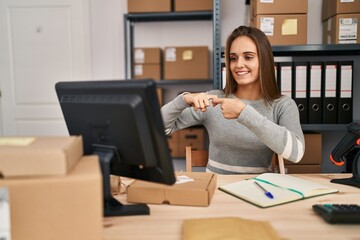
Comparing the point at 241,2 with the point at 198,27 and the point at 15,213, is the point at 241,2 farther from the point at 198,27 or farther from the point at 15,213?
the point at 15,213

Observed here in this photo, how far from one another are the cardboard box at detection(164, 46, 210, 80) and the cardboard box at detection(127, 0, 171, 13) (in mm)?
302

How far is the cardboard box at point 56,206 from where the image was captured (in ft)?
2.01

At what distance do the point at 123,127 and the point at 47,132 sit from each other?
2584 mm

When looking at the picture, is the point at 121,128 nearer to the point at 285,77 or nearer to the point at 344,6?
the point at 285,77

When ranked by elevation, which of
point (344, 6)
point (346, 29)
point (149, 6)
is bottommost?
point (346, 29)

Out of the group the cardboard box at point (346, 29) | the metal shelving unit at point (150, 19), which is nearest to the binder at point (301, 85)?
the cardboard box at point (346, 29)

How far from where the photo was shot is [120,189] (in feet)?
3.60

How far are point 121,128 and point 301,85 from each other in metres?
1.61

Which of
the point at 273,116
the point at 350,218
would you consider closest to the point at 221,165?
the point at 273,116

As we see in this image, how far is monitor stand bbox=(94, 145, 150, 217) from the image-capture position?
2.82 ft

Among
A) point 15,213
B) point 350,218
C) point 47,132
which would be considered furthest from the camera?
point 47,132

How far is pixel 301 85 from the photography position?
2154 mm

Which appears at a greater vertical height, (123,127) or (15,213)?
(123,127)

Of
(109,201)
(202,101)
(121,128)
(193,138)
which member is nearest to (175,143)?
(193,138)
